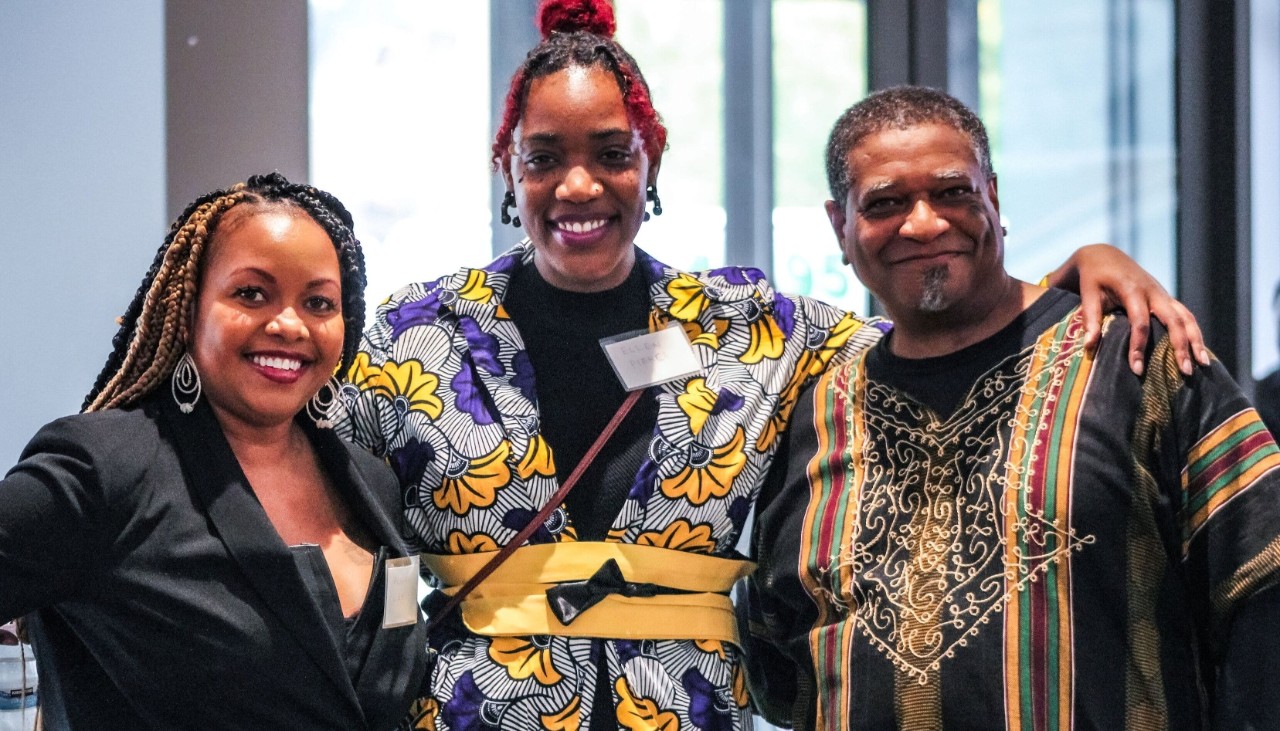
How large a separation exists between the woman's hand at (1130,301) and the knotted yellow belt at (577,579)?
2.47 feet

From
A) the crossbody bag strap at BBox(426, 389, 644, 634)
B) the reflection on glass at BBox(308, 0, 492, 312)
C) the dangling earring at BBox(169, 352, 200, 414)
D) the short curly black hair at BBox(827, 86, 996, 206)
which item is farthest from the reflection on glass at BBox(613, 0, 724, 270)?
the dangling earring at BBox(169, 352, 200, 414)

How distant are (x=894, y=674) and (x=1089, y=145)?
2547 mm

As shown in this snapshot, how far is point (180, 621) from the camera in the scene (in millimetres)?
1578

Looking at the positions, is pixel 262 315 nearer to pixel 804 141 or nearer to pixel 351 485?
pixel 351 485

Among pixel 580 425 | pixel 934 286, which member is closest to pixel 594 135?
pixel 580 425

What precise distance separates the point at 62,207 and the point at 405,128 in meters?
0.89

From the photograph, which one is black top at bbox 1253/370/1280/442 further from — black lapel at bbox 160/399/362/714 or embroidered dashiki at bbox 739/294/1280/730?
black lapel at bbox 160/399/362/714

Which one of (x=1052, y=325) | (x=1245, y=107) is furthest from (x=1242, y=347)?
(x=1052, y=325)

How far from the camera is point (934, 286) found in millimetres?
2020

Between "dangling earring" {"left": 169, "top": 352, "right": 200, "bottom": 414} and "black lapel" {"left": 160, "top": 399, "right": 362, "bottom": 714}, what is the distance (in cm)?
2

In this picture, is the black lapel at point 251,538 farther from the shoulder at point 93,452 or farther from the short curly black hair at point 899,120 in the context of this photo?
the short curly black hair at point 899,120

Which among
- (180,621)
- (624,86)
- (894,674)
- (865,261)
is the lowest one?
(894,674)

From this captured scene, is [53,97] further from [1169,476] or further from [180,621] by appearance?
[1169,476]

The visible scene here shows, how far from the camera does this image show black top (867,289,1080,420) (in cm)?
204
